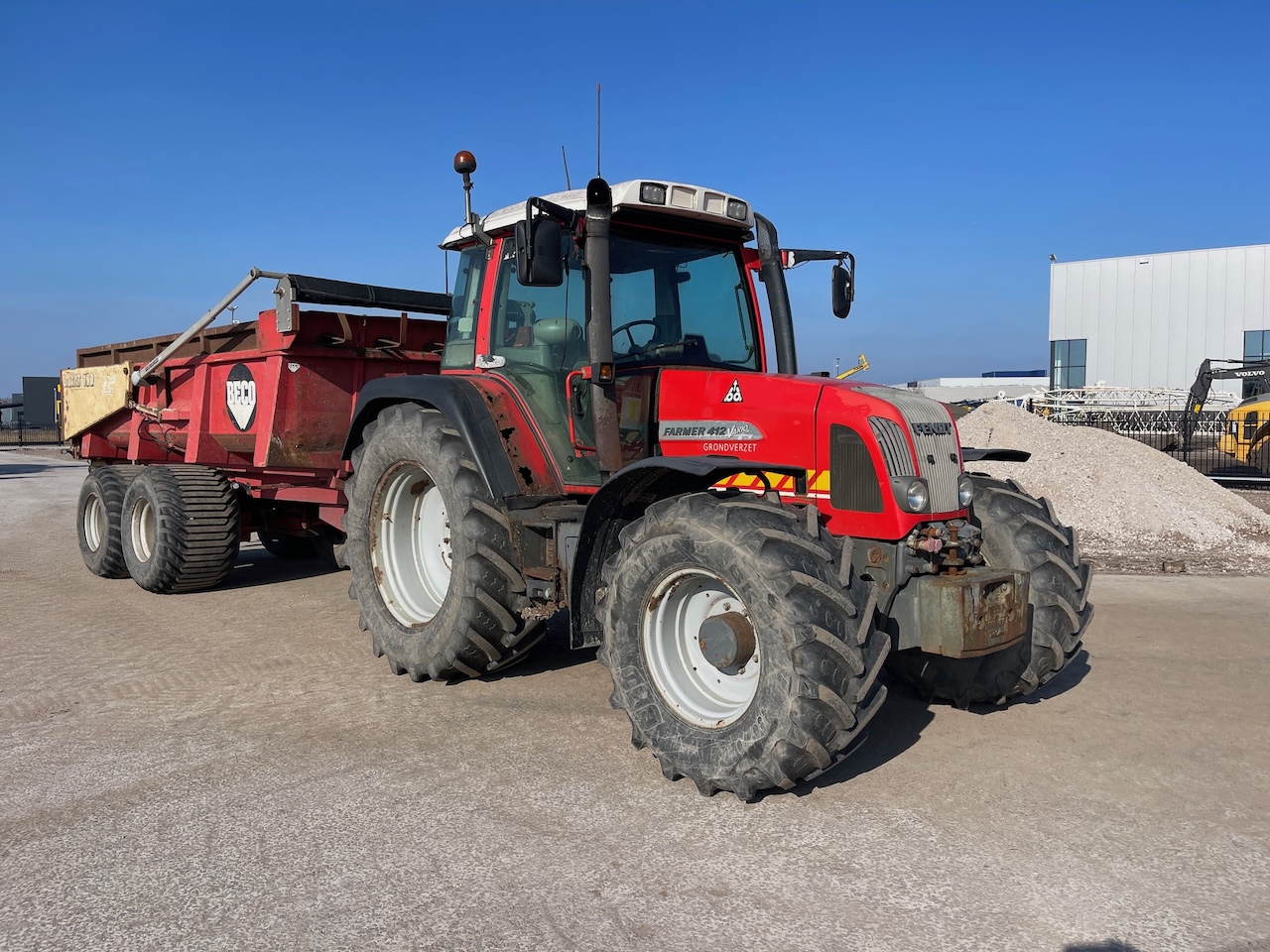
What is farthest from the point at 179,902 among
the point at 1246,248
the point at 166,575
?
the point at 1246,248

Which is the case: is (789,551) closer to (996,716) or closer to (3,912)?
(996,716)

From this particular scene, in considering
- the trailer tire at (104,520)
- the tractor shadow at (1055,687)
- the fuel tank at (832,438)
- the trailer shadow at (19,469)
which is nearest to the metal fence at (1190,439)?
the tractor shadow at (1055,687)

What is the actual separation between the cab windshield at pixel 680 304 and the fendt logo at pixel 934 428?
1207mm

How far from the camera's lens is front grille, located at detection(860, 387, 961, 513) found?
14.6ft

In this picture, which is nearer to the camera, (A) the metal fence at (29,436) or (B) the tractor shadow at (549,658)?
(B) the tractor shadow at (549,658)

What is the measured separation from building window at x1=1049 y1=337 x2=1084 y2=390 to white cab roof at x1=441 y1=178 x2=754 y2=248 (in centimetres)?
4283

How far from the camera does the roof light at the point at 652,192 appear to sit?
191 inches

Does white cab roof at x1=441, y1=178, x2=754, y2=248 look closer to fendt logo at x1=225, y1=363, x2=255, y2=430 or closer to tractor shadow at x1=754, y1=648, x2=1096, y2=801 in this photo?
tractor shadow at x1=754, y1=648, x2=1096, y2=801

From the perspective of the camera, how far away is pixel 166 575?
8.38 m

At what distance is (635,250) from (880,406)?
161cm

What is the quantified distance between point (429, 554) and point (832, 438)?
9.39ft

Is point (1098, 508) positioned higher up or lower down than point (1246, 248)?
lower down

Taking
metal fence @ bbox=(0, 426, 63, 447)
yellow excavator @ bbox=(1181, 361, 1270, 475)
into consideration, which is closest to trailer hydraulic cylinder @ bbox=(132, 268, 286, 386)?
yellow excavator @ bbox=(1181, 361, 1270, 475)

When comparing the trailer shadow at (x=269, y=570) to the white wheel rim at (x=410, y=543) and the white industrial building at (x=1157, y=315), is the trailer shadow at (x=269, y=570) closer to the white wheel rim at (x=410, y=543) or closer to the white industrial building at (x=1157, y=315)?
the white wheel rim at (x=410, y=543)
